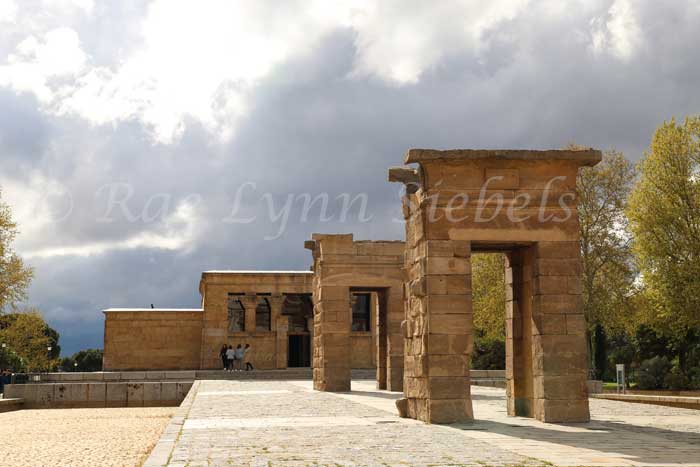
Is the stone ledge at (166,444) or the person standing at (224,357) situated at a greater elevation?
the person standing at (224,357)

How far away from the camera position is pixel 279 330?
128 ft

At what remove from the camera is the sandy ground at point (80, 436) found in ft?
39.2

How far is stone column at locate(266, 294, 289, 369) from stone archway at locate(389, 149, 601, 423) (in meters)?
26.0

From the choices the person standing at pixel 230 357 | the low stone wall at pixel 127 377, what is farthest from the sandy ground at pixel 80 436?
the person standing at pixel 230 357

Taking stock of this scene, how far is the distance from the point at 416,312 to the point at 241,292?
86.9 ft

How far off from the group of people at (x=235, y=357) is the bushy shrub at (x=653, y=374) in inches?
679

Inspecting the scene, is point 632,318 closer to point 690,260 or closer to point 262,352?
point 690,260

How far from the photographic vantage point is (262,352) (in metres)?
39.2

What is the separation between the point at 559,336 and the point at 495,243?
1.79 meters

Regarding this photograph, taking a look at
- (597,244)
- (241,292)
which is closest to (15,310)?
(241,292)

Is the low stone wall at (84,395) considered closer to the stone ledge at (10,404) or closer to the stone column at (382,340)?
the stone ledge at (10,404)

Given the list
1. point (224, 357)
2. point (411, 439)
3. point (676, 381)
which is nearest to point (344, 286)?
point (411, 439)

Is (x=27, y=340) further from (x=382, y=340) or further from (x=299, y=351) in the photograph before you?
(x=382, y=340)

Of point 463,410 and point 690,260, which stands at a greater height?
point 690,260
